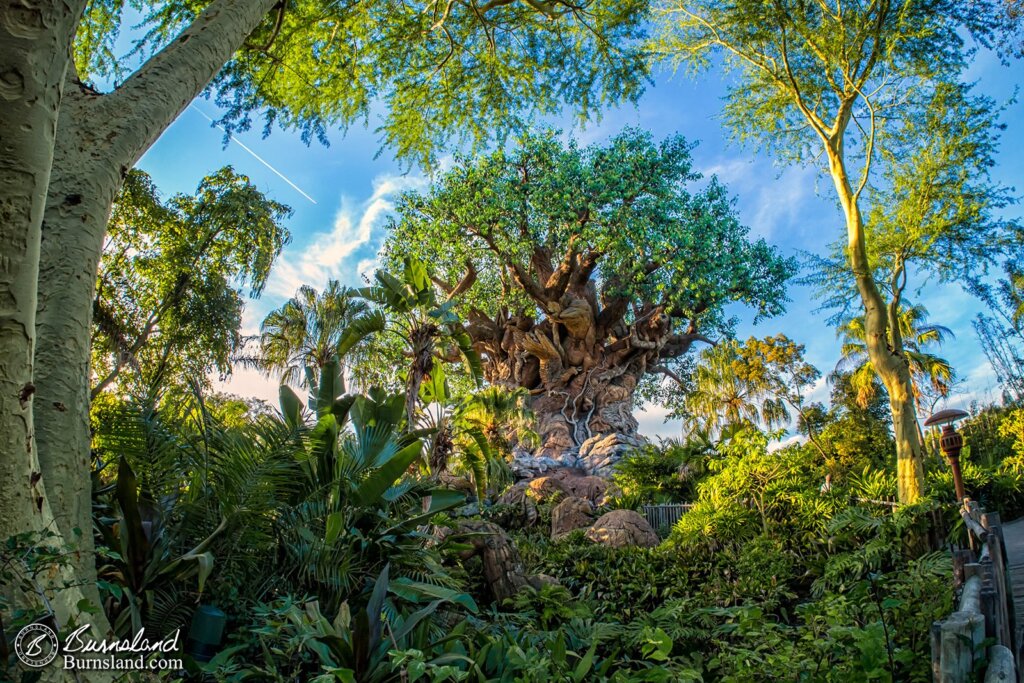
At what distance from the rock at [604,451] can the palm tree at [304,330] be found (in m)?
9.44

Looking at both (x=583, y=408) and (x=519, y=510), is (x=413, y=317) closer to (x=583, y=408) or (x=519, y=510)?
(x=519, y=510)

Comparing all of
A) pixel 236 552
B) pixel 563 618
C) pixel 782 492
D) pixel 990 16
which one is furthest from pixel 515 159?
pixel 236 552

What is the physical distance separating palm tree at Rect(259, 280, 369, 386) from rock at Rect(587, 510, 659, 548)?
10.8 meters

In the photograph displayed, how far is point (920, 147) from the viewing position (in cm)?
1413

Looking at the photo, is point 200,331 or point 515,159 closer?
point 200,331

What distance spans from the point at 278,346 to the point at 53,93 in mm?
20127

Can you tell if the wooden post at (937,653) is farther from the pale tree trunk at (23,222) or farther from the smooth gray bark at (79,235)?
the smooth gray bark at (79,235)

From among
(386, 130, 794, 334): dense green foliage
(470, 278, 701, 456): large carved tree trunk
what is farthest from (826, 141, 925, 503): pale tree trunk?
(470, 278, 701, 456): large carved tree trunk

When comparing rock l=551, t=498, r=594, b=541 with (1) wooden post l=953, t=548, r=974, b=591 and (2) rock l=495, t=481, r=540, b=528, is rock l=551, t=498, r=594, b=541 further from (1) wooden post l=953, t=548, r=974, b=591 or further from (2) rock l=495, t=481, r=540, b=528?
(1) wooden post l=953, t=548, r=974, b=591

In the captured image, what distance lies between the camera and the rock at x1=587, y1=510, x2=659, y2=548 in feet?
36.8

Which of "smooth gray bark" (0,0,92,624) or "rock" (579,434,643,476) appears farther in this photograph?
"rock" (579,434,643,476)

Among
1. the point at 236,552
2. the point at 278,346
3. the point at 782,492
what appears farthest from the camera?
A: the point at 278,346

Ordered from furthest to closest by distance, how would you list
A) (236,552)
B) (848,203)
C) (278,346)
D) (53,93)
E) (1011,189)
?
(278,346)
(1011,189)
(848,203)
(236,552)
(53,93)

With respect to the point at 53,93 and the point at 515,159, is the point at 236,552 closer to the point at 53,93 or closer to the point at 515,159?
the point at 53,93
